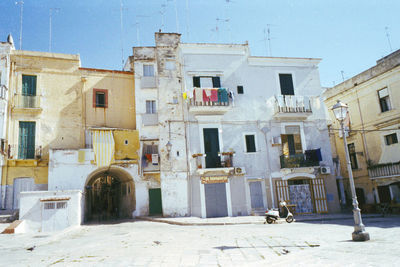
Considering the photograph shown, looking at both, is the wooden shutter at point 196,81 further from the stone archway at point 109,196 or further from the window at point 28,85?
the window at point 28,85

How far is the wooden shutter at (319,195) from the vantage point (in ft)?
73.8

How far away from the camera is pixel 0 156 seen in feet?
67.6

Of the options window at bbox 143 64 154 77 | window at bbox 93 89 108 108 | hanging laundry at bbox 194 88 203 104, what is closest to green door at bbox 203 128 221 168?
hanging laundry at bbox 194 88 203 104

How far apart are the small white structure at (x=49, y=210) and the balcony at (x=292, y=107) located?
14.8 meters

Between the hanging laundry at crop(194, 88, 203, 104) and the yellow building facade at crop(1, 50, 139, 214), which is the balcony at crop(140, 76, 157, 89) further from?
the hanging laundry at crop(194, 88, 203, 104)

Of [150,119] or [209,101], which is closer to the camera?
[209,101]

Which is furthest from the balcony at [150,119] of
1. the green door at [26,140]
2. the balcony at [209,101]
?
the green door at [26,140]

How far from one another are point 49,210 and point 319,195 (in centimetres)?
1762

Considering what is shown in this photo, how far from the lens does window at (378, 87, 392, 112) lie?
24203mm

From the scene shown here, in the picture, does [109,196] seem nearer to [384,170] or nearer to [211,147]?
[211,147]

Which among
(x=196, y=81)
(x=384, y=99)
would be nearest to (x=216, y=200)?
(x=196, y=81)

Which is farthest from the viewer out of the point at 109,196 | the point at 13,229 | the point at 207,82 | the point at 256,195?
the point at 109,196

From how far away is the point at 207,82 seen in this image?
76.7 ft

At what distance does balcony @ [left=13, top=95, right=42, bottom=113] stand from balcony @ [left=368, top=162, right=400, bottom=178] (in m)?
25.3
